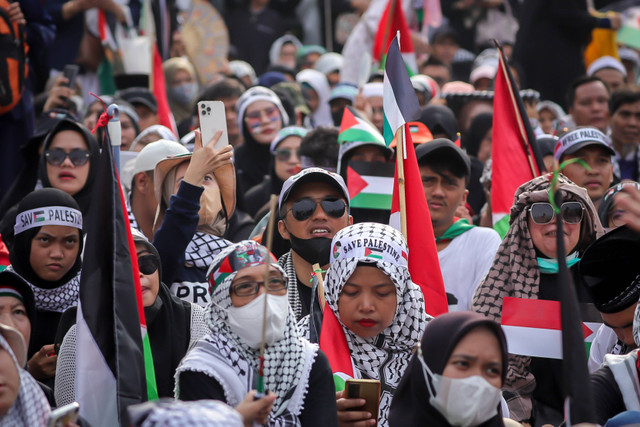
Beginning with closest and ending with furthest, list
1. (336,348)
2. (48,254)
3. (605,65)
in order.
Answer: (336,348)
(48,254)
(605,65)

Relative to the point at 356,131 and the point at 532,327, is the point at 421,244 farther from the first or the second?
the point at 356,131

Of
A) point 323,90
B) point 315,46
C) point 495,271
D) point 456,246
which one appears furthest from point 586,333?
point 315,46

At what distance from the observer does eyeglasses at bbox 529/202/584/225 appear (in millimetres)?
5309

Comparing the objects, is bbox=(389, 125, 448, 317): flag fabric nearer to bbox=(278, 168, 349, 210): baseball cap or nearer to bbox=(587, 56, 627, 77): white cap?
bbox=(278, 168, 349, 210): baseball cap

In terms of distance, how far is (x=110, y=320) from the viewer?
14.9 ft

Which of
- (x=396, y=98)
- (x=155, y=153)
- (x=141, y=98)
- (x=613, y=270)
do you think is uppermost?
(x=141, y=98)

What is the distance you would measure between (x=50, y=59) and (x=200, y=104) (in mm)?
5482

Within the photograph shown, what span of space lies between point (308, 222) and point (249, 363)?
1452 millimetres

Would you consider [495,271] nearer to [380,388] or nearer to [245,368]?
[380,388]

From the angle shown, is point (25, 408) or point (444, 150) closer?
point (25, 408)

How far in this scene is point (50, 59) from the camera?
35.1ft

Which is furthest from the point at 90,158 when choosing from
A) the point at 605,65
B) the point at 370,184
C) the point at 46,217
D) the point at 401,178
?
the point at 605,65

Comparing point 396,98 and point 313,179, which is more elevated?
point 396,98

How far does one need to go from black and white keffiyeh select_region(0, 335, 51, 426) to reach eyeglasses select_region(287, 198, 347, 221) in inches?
82.0
